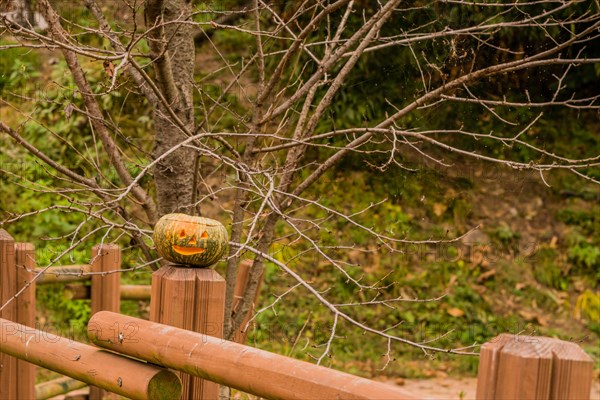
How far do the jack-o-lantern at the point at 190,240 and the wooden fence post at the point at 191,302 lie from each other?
9cm

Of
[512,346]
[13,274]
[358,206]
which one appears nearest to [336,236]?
[358,206]

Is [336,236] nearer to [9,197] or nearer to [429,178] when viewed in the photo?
[429,178]

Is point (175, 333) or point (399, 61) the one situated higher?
point (399, 61)

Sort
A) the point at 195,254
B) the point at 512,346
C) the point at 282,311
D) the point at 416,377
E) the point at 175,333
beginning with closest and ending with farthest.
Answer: the point at 512,346
the point at 175,333
the point at 195,254
the point at 416,377
the point at 282,311

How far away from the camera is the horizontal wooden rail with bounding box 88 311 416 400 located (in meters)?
1.67

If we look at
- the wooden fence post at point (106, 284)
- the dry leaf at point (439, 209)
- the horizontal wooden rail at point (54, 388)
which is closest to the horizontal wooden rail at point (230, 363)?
the wooden fence post at point (106, 284)

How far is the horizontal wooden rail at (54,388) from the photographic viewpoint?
4.58 m

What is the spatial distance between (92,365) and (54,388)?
2.37 m

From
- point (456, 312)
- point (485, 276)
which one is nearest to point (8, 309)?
point (456, 312)

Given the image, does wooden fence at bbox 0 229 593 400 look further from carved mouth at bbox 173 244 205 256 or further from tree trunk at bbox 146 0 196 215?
tree trunk at bbox 146 0 196 215

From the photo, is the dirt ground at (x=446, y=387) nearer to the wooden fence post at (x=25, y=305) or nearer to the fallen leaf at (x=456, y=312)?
the fallen leaf at (x=456, y=312)

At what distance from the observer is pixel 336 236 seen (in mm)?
8406

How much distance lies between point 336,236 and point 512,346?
273 inches

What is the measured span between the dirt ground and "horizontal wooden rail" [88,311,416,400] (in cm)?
439
